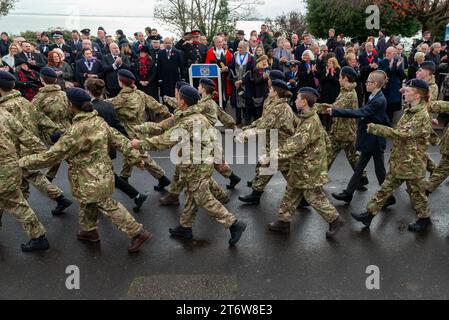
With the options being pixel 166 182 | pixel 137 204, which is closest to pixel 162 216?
pixel 137 204

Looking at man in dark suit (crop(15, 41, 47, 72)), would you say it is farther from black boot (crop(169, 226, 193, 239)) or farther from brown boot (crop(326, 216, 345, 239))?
brown boot (crop(326, 216, 345, 239))

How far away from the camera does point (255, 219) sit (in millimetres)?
5992

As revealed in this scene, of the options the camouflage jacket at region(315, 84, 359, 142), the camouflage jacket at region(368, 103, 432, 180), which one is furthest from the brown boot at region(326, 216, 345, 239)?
the camouflage jacket at region(315, 84, 359, 142)

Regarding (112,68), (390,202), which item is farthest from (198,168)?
(112,68)

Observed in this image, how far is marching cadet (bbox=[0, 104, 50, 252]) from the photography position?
481 cm

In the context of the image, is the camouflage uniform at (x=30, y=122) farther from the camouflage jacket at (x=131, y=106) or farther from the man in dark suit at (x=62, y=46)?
the man in dark suit at (x=62, y=46)

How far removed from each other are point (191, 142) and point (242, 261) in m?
1.45

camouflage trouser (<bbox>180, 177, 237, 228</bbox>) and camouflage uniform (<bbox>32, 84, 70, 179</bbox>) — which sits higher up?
camouflage uniform (<bbox>32, 84, 70, 179</bbox>)

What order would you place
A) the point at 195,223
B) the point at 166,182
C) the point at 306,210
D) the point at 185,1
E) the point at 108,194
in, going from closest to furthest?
the point at 108,194 < the point at 195,223 < the point at 306,210 < the point at 166,182 < the point at 185,1

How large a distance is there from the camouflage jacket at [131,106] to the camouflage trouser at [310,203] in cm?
276

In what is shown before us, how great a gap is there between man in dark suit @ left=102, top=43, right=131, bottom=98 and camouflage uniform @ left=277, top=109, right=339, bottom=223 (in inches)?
279

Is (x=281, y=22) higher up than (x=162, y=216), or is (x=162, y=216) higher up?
(x=281, y=22)

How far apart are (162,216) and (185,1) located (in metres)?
14.9
